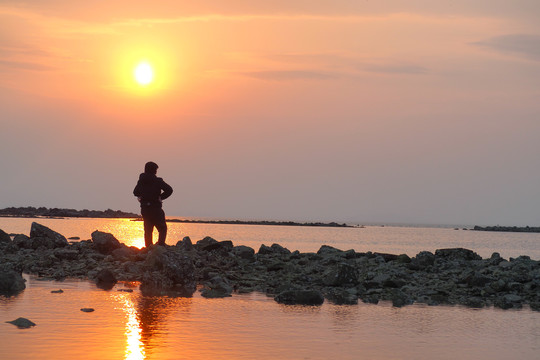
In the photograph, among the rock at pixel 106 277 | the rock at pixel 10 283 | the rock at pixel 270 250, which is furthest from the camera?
the rock at pixel 270 250

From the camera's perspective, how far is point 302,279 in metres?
21.7

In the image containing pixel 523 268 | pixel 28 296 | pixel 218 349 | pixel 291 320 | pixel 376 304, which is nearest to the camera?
pixel 218 349

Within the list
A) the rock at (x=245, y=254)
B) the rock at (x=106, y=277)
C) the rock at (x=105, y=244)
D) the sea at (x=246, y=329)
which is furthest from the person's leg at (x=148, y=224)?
the sea at (x=246, y=329)

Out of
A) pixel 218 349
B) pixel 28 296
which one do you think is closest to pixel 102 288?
pixel 28 296

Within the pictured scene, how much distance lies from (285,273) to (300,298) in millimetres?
5506

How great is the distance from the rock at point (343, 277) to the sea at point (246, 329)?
2.92m

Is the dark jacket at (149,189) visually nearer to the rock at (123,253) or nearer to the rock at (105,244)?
the rock at (123,253)

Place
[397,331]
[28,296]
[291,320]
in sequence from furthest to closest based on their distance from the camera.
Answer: [28,296] → [291,320] → [397,331]

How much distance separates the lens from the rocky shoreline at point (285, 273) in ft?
62.0

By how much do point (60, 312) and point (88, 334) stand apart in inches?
101

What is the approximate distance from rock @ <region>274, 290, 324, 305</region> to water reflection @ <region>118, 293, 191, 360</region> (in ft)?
7.29

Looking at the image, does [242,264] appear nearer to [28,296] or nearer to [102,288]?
[102,288]

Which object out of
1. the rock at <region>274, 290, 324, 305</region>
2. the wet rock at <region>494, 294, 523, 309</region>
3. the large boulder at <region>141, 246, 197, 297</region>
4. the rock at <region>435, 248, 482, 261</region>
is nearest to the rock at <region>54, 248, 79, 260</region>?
the large boulder at <region>141, 246, 197, 297</region>

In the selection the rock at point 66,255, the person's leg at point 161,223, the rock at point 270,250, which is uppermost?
the person's leg at point 161,223
